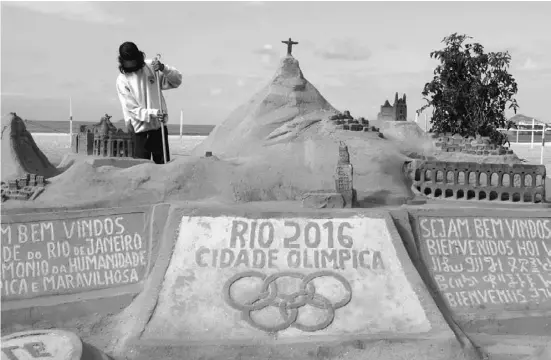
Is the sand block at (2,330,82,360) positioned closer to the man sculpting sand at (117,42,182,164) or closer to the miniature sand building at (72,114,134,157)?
the man sculpting sand at (117,42,182,164)

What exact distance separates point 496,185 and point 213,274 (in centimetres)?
1033

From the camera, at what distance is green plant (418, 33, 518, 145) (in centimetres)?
2214

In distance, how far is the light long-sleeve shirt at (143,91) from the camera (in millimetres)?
10883

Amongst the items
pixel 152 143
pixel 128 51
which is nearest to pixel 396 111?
pixel 152 143

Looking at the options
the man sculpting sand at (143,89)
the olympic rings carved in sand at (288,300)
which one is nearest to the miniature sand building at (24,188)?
the man sculpting sand at (143,89)

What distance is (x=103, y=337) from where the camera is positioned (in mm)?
8570

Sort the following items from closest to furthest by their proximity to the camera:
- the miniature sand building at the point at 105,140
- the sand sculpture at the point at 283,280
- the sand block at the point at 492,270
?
the sand sculpture at the point at 283,280 → the sand block at the point at 492,270 → the miniature sand building at the point at 105,140

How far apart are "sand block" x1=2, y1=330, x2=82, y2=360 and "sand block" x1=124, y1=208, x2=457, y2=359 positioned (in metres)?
1.17

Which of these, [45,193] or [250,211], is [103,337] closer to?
[250,211]

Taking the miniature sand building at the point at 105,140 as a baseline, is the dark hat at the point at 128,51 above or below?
above

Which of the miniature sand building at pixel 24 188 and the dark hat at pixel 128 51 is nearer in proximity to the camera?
the dark hat at pixel 128 51

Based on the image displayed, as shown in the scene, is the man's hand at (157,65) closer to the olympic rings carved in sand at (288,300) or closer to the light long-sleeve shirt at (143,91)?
the light long-sleeve shirt at (143,91)

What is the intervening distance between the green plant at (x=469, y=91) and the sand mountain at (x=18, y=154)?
577 inches

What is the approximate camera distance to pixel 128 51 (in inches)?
408
